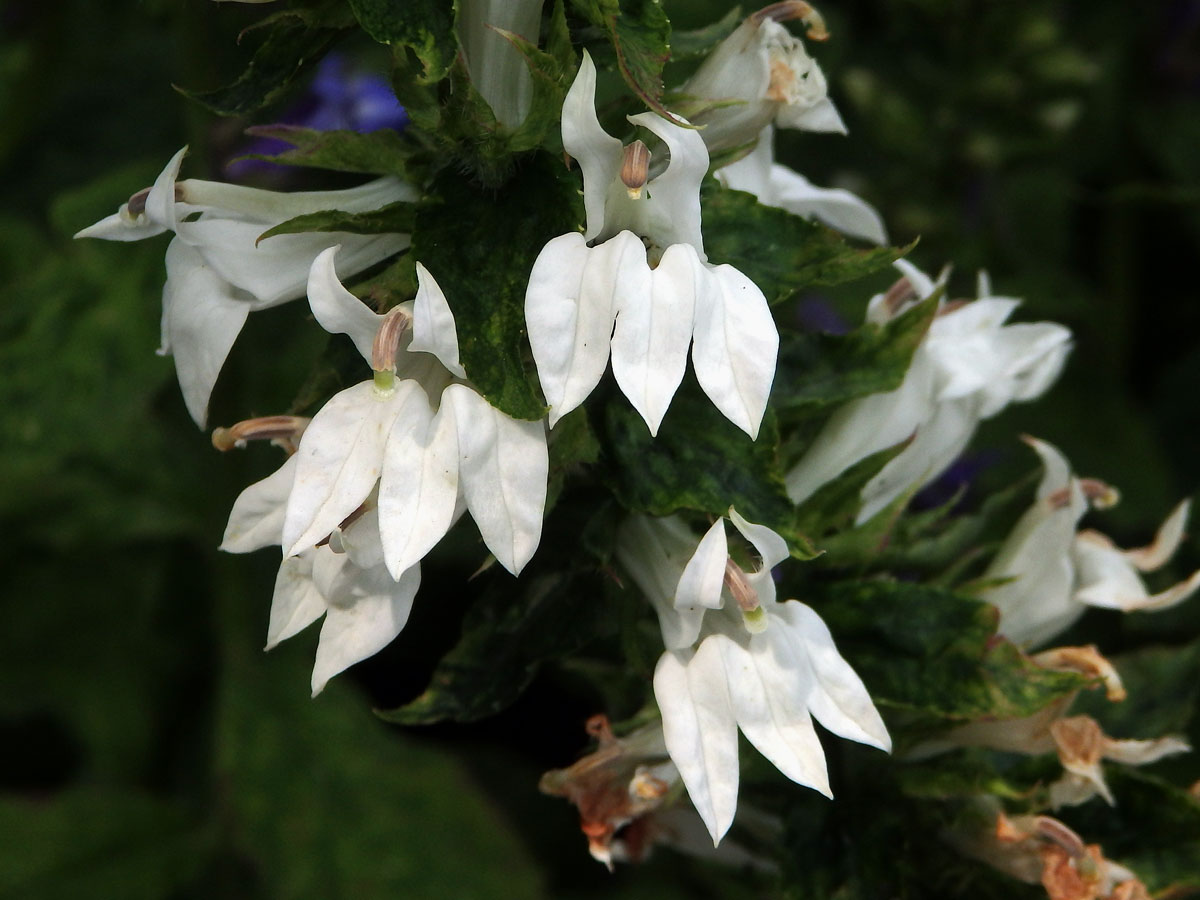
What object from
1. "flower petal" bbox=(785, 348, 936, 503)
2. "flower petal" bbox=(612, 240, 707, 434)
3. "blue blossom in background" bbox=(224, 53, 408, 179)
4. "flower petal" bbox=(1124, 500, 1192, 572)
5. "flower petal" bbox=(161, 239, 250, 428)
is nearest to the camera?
"flower petal" bbox=(612, 240, 707, 434)

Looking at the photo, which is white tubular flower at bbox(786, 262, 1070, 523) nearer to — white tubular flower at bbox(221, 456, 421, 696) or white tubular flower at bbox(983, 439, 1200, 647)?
white tubular flower at bbox(983, 439, 1200, 647)

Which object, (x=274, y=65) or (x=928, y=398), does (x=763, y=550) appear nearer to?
(x=928, y=398)

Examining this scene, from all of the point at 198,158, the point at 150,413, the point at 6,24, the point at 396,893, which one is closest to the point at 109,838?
the point at 396,893

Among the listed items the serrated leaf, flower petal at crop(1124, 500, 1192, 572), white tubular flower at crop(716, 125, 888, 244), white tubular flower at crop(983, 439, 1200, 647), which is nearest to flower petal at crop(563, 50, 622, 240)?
white tubular flower at crop(716, 125, 888, 244)

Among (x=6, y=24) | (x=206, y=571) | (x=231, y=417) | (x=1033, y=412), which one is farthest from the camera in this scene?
(x=6, y=24)

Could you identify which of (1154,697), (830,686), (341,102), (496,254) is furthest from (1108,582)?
(341,102)

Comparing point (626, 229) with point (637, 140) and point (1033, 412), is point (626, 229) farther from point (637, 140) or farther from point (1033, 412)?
point (1033, 412)

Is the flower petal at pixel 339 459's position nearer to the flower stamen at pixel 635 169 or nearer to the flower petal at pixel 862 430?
the flower stamen at pixel 635 169

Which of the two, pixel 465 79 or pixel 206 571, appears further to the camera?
pixel 206 571
